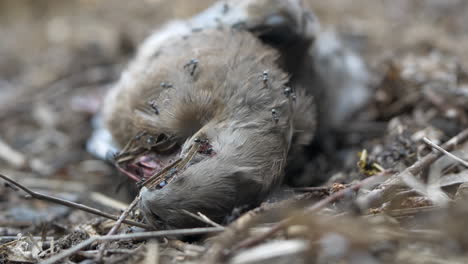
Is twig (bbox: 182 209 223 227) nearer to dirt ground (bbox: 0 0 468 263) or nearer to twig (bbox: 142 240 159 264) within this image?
dirt ground (bbox: 0 0 468 263)

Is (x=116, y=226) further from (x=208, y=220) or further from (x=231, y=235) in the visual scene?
(x=231, y=235)

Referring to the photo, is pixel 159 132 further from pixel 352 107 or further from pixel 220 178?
pixel 352 107

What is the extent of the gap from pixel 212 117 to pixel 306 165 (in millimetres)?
1245

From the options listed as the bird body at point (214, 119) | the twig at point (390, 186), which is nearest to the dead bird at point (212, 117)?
the bird body at point (214, 119)

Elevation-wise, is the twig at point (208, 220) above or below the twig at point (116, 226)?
above

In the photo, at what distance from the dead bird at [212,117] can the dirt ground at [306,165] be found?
16cm

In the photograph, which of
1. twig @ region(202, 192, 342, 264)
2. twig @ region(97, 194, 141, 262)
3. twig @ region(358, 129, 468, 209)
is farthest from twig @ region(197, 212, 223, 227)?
twig @ region(358, 129, 468, 209)

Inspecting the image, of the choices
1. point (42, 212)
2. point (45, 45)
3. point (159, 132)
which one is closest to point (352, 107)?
point (159, 132)

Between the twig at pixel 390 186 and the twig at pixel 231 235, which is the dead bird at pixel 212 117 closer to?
the twig at pixel 231 235

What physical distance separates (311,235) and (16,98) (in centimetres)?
506

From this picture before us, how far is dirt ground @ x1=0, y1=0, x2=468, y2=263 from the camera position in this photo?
1.56 meters

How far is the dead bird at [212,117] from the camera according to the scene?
1.93 meters

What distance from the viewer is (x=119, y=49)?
651 cm

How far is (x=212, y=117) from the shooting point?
2.19 m
